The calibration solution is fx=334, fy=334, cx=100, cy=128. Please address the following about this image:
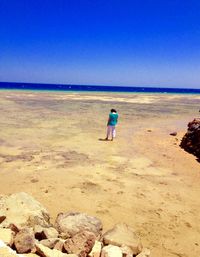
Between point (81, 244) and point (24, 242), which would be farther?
point (81, 244)

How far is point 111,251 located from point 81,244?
472mm

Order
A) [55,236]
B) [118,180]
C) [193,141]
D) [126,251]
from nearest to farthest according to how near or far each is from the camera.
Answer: [126,251]
[55,236]
[118,180]
[193,141]

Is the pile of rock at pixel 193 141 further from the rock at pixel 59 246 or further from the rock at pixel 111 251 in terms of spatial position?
the rock at pixel 59 246

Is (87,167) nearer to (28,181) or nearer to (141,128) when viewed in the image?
(28,181)

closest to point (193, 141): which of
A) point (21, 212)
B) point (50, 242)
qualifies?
point (21, 212)

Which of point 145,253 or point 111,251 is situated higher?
point 111,251

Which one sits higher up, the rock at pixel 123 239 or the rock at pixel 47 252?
the rock at pixel 47 252

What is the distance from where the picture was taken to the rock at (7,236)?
4.97 m

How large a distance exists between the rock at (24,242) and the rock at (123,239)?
1.37 metres

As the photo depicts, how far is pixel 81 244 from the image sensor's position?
5137 mm

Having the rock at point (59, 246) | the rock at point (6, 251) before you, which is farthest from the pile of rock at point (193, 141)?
the rock at point (6, 251)

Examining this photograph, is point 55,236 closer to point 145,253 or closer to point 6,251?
point 6,251

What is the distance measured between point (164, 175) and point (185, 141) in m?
4.39

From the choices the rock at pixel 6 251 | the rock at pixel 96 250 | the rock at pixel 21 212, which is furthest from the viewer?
the rock at pixel 21 212
